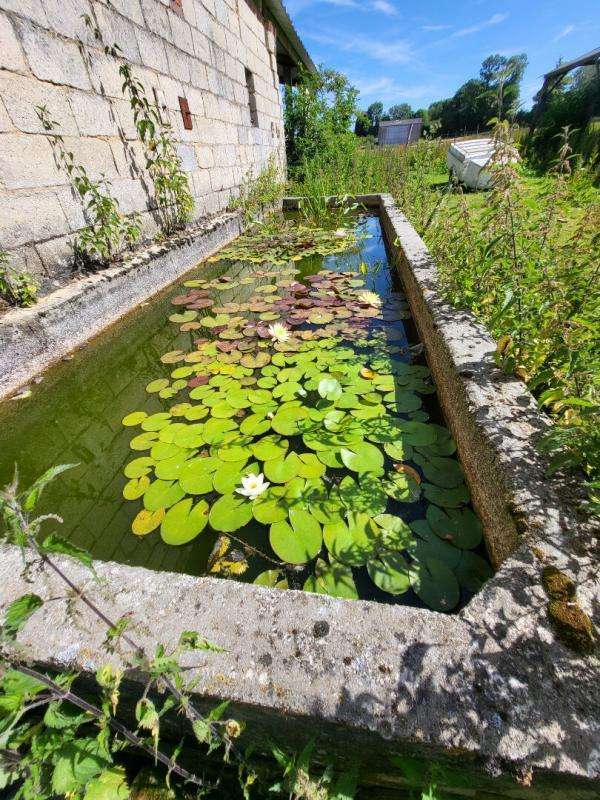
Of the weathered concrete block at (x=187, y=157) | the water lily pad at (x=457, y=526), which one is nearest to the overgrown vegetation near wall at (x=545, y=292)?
the water lily pad at (x=457, y=526)

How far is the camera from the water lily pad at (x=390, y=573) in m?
0.96

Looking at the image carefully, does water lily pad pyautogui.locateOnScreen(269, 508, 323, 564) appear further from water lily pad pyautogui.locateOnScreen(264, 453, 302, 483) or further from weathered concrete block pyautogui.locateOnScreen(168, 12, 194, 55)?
weathered concrete block pyautogui.locateOnScreen(168, 12, 194, 55)

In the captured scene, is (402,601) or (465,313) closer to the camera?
(402,601)

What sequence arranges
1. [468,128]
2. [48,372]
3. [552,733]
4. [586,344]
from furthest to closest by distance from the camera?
[468,128] → [48,372] → [586,344] → [552,733]

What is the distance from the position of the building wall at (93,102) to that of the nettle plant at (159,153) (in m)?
0.07

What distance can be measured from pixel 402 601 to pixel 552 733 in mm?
458

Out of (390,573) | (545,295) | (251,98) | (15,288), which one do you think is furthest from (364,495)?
(251,98)

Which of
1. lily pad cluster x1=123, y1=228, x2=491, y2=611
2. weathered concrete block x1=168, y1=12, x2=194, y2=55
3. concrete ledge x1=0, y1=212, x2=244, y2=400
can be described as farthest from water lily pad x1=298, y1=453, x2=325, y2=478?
weathered concrete block x1=168, y1=12, x2=194, y2=55

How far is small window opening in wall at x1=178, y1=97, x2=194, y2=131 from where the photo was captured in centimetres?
366

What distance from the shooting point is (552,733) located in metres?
0.51

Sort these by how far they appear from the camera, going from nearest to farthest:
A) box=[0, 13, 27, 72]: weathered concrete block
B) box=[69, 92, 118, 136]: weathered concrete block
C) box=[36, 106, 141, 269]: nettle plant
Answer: box=[0, 13, 27, 72]: weathered concrete block, box=[36, 106, 141, 269]: nettle plant, box=[69, 92, 118, 136]: weathered concrete block

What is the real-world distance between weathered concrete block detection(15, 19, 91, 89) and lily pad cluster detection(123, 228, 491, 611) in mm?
1841

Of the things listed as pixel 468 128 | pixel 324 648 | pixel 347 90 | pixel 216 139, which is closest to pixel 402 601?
pixel 324 648

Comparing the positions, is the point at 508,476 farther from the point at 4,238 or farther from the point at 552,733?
the point at 4,238
